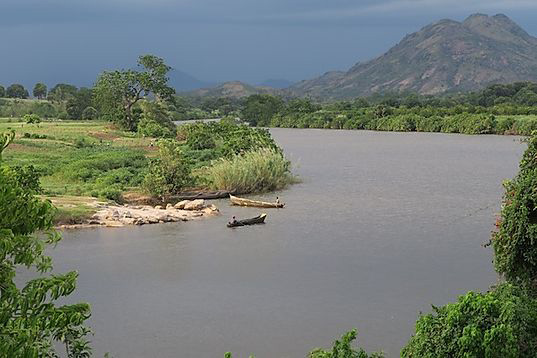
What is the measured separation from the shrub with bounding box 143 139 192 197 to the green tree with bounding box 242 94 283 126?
7455 centimetres

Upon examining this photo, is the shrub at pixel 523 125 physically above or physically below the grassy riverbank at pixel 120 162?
above

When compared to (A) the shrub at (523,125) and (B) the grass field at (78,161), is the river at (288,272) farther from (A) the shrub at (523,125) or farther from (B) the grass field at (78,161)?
(A) the shrub at (523,125)

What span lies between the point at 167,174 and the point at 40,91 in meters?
88.9

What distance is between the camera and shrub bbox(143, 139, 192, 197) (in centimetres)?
3014

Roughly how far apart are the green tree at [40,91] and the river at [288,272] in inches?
3428

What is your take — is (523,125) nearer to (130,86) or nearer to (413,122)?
(413,122)

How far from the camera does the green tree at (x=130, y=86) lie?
65.6 m

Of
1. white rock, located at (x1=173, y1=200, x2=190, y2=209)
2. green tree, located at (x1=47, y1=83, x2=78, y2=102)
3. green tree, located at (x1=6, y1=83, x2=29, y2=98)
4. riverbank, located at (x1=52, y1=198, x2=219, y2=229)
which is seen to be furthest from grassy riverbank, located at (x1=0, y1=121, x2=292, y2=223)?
green tree, located at (x1=6, y1=83, x2=29, y2=98)

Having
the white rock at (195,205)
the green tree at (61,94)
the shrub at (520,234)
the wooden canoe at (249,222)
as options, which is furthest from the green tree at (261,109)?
the shrub at (520,234)

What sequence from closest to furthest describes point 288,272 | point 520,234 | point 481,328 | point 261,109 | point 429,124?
point 481,328 → point 520,234 → point 288,272 → point 429,124 → point 261,109

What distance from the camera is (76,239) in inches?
898

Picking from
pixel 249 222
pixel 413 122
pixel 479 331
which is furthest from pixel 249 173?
pixel 413 122

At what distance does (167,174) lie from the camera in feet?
99.8

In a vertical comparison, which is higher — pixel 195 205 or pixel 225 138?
pixel 225 138
